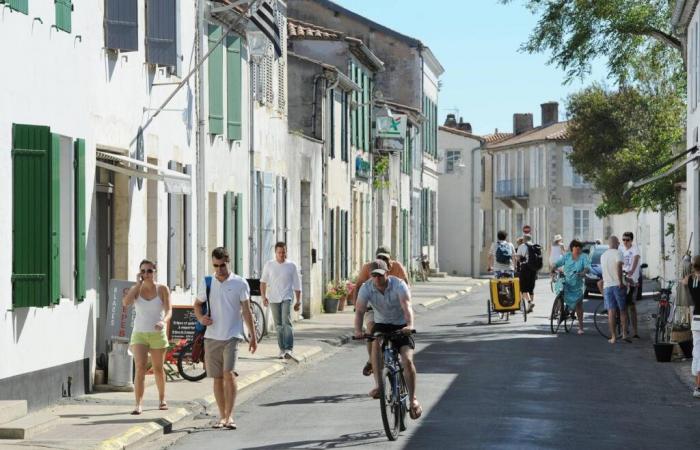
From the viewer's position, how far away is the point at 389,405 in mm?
14453

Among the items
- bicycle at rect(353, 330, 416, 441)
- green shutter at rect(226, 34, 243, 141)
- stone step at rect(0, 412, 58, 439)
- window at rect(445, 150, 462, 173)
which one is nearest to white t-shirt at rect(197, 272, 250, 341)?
bicycle at rect(353, 330, 416, 441)

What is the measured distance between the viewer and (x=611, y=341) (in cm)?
2748

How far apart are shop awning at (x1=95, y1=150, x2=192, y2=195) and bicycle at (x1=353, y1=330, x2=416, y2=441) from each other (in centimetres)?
455

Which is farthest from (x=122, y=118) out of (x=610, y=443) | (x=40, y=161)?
(x=610, y=443)

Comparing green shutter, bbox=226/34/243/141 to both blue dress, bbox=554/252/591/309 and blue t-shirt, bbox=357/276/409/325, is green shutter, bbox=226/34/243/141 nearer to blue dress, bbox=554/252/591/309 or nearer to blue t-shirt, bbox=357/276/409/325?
blue dress, bbox=554/252/591/309

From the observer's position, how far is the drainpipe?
2452cm

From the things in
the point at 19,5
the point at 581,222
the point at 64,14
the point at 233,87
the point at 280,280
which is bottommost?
the point at 280,280

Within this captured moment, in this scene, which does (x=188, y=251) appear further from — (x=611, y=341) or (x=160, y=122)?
(x=611, y=341)

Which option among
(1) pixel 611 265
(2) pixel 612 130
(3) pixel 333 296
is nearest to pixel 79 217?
(1) pixel 611 265

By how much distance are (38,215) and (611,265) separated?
1302 cm

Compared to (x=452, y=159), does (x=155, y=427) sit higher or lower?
lower

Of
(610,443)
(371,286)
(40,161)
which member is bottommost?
(610,443)

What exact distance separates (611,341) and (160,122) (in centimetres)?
908

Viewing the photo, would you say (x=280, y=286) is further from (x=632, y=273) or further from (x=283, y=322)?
(x=632, y=273)
